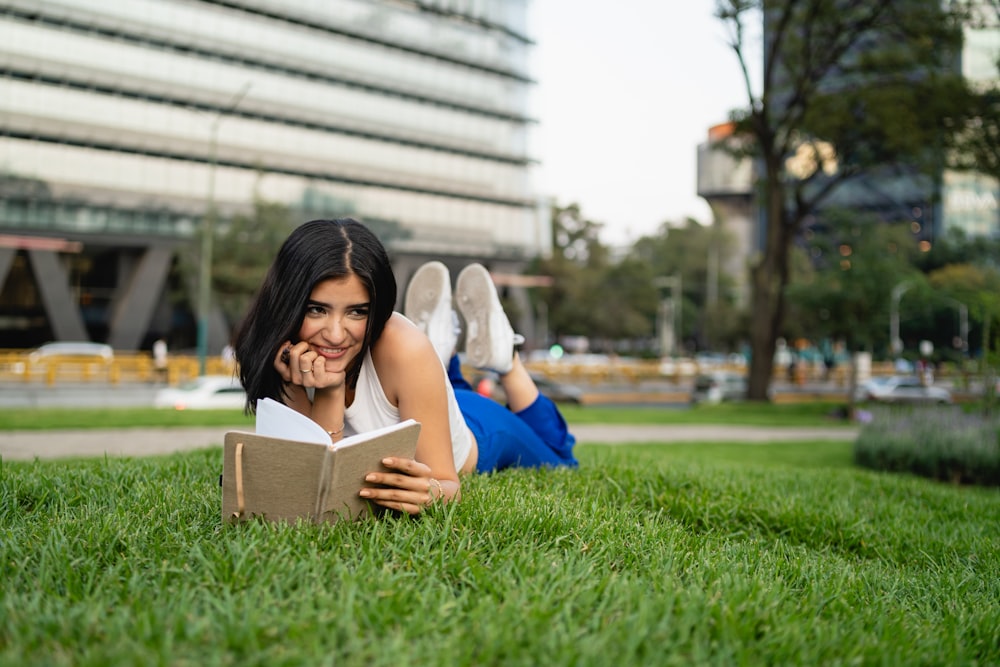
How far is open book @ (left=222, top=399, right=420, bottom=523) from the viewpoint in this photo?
2.39 meters

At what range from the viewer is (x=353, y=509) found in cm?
263

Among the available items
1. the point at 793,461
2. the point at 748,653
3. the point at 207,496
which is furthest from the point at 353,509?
the point at 793,461

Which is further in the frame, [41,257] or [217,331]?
[217,331]

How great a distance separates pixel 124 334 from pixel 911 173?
118ft

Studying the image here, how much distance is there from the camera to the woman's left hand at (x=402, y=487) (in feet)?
8.52

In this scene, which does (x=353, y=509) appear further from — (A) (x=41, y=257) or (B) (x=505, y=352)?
(A) (x=41, y=257)

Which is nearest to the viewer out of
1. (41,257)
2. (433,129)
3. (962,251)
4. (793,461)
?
(793,461)

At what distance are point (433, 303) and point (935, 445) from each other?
7739mm

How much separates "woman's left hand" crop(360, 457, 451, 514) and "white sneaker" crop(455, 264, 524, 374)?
1.94m

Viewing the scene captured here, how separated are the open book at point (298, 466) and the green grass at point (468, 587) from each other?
0.10 m

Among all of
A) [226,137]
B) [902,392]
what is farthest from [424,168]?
[902,392]

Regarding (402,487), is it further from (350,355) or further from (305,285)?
(305,285)

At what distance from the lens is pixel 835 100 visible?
71.3 ft

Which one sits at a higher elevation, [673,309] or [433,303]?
[673,309]
